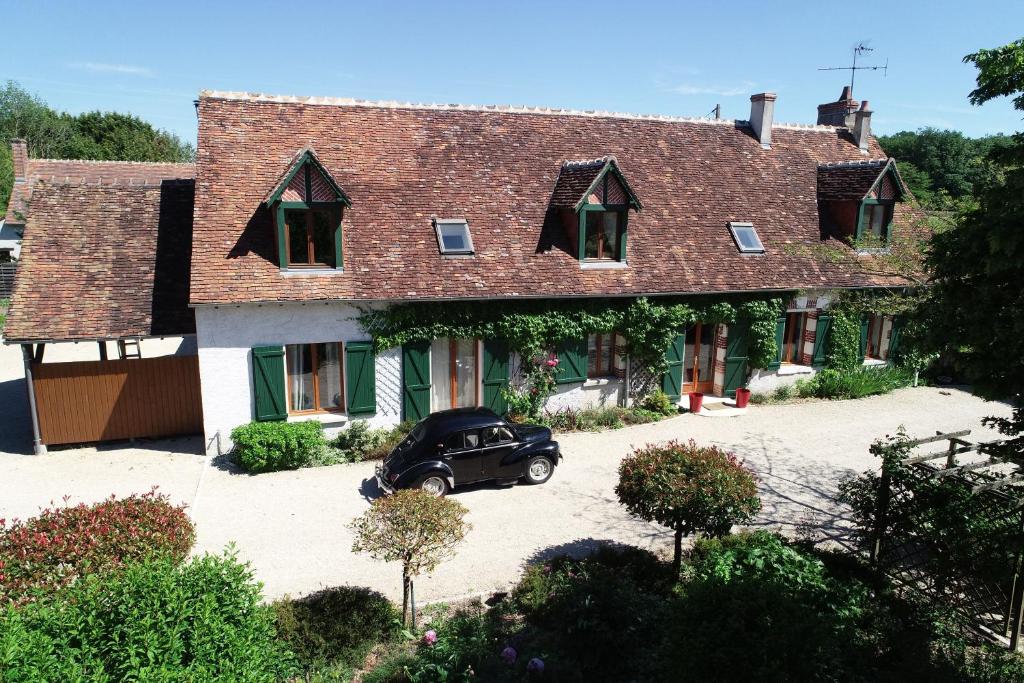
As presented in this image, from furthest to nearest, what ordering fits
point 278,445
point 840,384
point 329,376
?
point 840,384 < point 329,376 < point 278,445

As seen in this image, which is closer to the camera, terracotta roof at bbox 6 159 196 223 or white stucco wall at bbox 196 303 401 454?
white stucco wall at bbox 196 303 401 454

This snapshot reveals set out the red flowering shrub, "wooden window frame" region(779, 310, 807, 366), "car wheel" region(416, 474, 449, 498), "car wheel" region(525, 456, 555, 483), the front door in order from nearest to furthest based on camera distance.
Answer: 1. the red flowering shrub
2. "car wheel" region(416, 474, 449, 498)
3. "car wheel" region(525, 456, 555, 483)
4. the front door
5. "wooden window frame" region(779, 310, 807, 366)

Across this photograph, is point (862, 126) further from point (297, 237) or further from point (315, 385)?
point (315, 385)

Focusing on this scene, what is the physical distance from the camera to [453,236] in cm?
1633

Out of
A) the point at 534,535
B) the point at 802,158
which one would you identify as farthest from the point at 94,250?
the point at 802,158

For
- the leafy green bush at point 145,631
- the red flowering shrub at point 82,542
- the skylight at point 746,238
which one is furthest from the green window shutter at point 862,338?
the leafy green bush at point 145,631

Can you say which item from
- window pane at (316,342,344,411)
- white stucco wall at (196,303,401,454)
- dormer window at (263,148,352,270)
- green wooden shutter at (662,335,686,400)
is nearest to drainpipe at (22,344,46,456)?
white stucco wall at (196,303,401,454)

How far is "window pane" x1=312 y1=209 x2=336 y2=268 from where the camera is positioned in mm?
14930

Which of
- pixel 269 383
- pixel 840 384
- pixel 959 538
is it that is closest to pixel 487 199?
pixel 269 383

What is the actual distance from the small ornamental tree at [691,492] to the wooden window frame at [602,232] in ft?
27.1

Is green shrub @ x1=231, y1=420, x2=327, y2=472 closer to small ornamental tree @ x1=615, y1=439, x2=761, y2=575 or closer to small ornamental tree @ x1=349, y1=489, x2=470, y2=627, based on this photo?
small ornamental tree @ x1=349, y1=489, x2=470, y2=627

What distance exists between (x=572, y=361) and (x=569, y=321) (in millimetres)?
1049

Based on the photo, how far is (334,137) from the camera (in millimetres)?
17062

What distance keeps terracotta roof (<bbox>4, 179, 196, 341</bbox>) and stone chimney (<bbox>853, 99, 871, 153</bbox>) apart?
70.1 ft
